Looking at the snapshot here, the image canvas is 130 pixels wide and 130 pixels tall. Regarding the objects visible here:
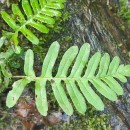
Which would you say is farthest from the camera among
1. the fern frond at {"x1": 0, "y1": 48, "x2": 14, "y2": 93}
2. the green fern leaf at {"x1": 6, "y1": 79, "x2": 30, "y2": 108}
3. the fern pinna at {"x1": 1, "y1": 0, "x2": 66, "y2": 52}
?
the fern pinna at {"x1": 1, "y1": 0, "x2": 66, "y2": 52}

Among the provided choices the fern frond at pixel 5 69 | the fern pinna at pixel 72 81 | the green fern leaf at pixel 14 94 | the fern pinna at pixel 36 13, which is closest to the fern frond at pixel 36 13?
the fern pinna at pixel 36 13

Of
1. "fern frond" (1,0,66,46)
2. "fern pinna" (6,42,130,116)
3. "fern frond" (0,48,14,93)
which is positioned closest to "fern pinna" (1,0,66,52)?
"fern frond" (1,0,66,46)

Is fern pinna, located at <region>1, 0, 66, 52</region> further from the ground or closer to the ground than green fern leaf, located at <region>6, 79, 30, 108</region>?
further from the ground

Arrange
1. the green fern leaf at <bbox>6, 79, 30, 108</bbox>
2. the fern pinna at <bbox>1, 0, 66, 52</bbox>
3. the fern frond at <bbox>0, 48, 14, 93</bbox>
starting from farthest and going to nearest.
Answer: the fern pinna at <bbox>1, 0, 66, 52</bbox> < the fern frond at <bbox>0, 48, 14, 93</bbox> < the green fern leaf at <bbox>6, 79, 30, 108</bbox>

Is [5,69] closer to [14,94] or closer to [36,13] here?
[14,94]

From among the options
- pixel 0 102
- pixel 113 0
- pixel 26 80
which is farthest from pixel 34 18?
pixel 113 0

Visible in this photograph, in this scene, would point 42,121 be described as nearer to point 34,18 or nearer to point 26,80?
point 26,80

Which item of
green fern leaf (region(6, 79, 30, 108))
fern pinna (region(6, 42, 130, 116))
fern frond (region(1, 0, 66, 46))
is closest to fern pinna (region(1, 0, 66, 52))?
fern frond (region(1, 0, 66, 46))

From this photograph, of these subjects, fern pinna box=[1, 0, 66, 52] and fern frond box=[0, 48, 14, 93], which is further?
fern pinna box=[1, 0, 66, 52]

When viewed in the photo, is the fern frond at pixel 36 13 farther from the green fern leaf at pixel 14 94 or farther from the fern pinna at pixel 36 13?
the green fern leaf at pixel 14 94

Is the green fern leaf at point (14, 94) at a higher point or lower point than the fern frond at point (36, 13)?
lower

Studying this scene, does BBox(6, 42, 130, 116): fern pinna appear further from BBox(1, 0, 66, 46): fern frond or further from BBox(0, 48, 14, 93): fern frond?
BBox(1, 0, 66, 46): fern frond
